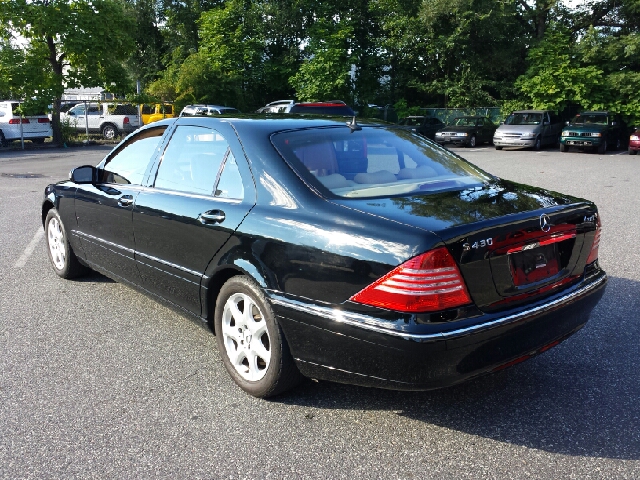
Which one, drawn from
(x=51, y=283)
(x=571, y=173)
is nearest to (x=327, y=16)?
(x=571, y=173)

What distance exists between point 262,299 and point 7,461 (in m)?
1.37

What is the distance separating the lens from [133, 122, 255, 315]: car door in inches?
136

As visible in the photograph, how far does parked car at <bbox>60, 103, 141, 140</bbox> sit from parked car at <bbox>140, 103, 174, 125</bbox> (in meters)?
1.40

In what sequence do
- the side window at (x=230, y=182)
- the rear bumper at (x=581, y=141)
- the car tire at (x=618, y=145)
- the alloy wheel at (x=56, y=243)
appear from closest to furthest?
the side window at (x=230, y=182), the alloy wheel at (x=56, y=243), the rear bumper at (x=581, y=141), the car tire at (x=618, y=145)

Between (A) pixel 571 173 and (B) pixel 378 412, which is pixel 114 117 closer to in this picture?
(A) pixel 571 173

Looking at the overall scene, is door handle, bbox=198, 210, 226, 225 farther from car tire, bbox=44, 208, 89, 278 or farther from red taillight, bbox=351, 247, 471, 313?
car tire, bbox=44, 208, 89, 278

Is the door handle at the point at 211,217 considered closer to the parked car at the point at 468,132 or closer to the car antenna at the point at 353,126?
the car antenna at the point at 353,126

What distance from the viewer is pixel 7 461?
2.74 m

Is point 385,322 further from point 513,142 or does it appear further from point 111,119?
point 111,119

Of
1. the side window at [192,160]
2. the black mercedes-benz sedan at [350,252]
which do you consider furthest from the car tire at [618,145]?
the side window at [192,160]

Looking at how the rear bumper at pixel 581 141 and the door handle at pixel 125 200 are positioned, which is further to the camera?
the rear bumper at pixel 581 141

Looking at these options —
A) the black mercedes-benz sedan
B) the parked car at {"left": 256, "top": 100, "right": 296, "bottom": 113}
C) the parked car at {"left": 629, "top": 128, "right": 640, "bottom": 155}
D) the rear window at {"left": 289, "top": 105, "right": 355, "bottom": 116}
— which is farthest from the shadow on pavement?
the parked car at {"left": 629, "top": 128, "right": 640, "bottom": 155}

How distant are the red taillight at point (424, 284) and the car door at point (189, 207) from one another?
1.03 metres

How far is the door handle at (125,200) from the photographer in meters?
4.25
